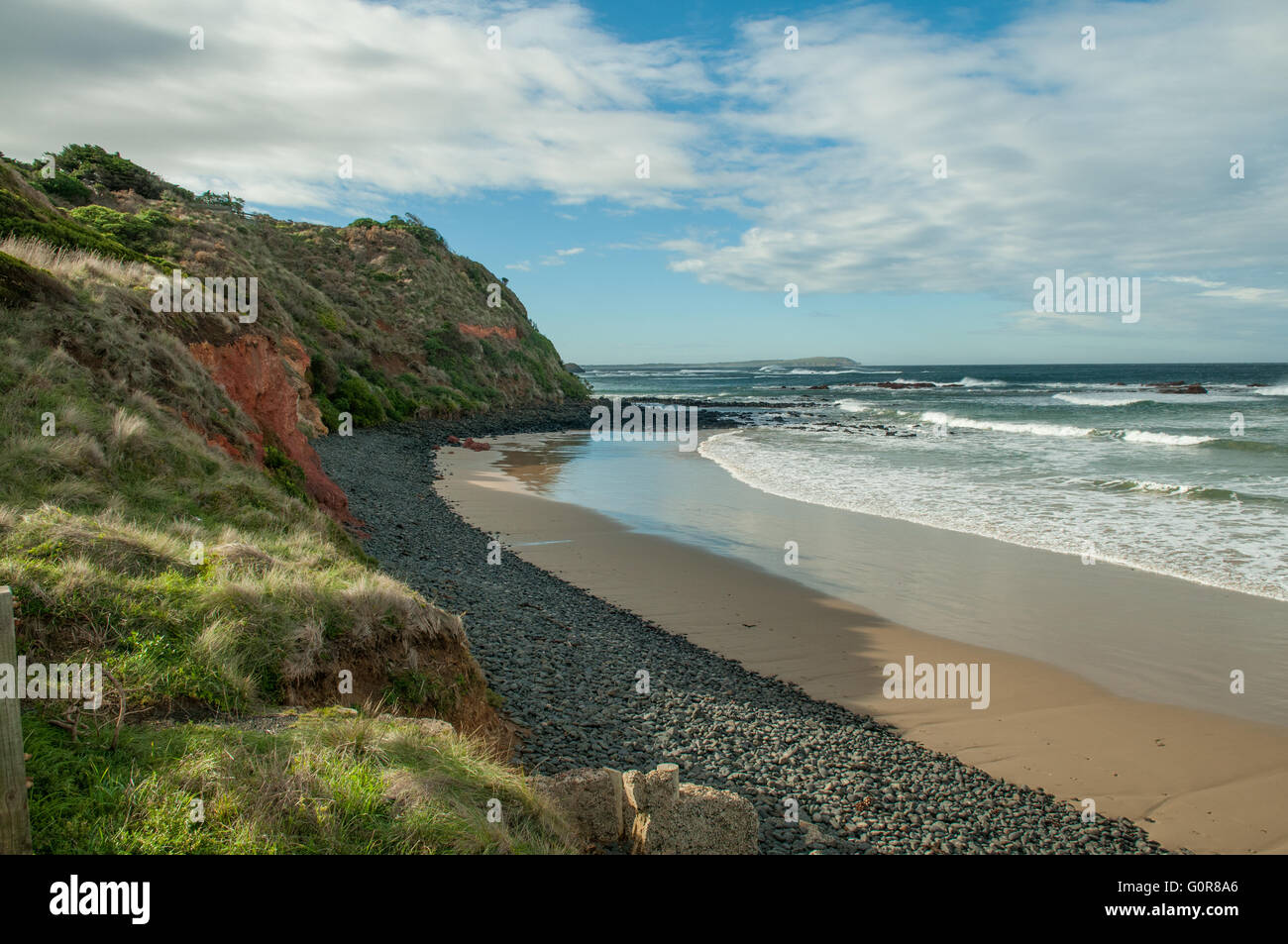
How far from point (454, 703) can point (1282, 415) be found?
5257 cm

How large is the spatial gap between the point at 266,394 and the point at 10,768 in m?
11.3

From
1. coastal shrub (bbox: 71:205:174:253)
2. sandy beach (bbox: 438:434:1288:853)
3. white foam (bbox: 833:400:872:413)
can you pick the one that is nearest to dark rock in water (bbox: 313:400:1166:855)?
sandy beach (bbox: 438:434:1288:853)

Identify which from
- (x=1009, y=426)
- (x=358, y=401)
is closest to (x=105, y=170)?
(x=358, y=401)

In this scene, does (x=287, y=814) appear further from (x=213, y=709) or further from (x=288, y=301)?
(x=288, y=301)

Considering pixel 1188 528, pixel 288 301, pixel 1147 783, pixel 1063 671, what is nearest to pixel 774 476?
pixel 1188 528

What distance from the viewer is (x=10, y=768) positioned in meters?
2.77

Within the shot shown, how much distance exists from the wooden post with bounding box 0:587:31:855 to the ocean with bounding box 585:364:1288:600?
1467 cm

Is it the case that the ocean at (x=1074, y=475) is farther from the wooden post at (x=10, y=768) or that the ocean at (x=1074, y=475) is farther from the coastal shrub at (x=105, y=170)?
the coastal shrub at (x=105, y=170)

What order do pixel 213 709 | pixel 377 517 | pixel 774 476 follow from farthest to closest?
1. pixel 774 476
2. pixel 377 517
3. pixel 213 709

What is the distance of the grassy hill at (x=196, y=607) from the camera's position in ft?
11.2

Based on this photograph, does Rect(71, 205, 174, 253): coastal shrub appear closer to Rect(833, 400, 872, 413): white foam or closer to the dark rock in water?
the dark rock in water

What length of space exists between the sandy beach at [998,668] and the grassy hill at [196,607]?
4.24 m

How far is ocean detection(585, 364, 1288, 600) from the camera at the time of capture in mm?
14109

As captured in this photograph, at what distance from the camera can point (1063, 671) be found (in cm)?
862
